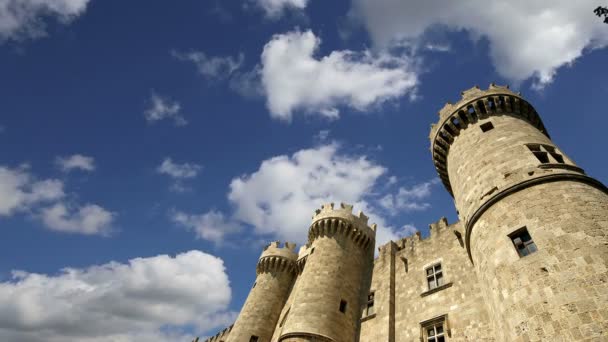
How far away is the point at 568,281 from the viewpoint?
26.1ft

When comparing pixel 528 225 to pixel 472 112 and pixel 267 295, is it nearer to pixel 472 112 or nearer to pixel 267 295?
pixel 472 112

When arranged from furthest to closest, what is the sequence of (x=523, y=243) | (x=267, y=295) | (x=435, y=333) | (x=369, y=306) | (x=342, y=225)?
(x=267, y=295) < (x=342, y=225) < (x=369, y=306) < (x=435, y=333) < (x=523, y=243)

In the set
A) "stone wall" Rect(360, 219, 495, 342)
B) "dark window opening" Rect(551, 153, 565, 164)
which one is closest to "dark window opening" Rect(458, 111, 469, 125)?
"dark window opening" Rect(551, 153, 565, 164)

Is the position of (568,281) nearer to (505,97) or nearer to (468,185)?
(468,185)

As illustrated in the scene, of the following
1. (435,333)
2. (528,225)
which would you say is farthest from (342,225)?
(528,225)

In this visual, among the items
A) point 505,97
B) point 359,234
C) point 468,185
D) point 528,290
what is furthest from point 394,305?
point 505,97

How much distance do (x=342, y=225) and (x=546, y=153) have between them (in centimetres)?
1126

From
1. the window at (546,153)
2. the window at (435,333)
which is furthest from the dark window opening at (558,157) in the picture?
the window at (435,333)

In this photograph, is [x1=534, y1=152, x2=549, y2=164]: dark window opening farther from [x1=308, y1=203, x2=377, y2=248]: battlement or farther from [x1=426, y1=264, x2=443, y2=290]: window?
[x1=308, y1=203, x2=377, y2=248]: battlement

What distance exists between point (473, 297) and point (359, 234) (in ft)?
26.9

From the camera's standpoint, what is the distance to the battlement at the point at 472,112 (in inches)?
591

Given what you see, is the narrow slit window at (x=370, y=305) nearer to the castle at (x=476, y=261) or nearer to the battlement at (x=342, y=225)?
the castle at (x=476, y=261)

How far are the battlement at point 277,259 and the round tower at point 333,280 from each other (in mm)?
4453

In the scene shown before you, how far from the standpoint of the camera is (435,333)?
13875mm
